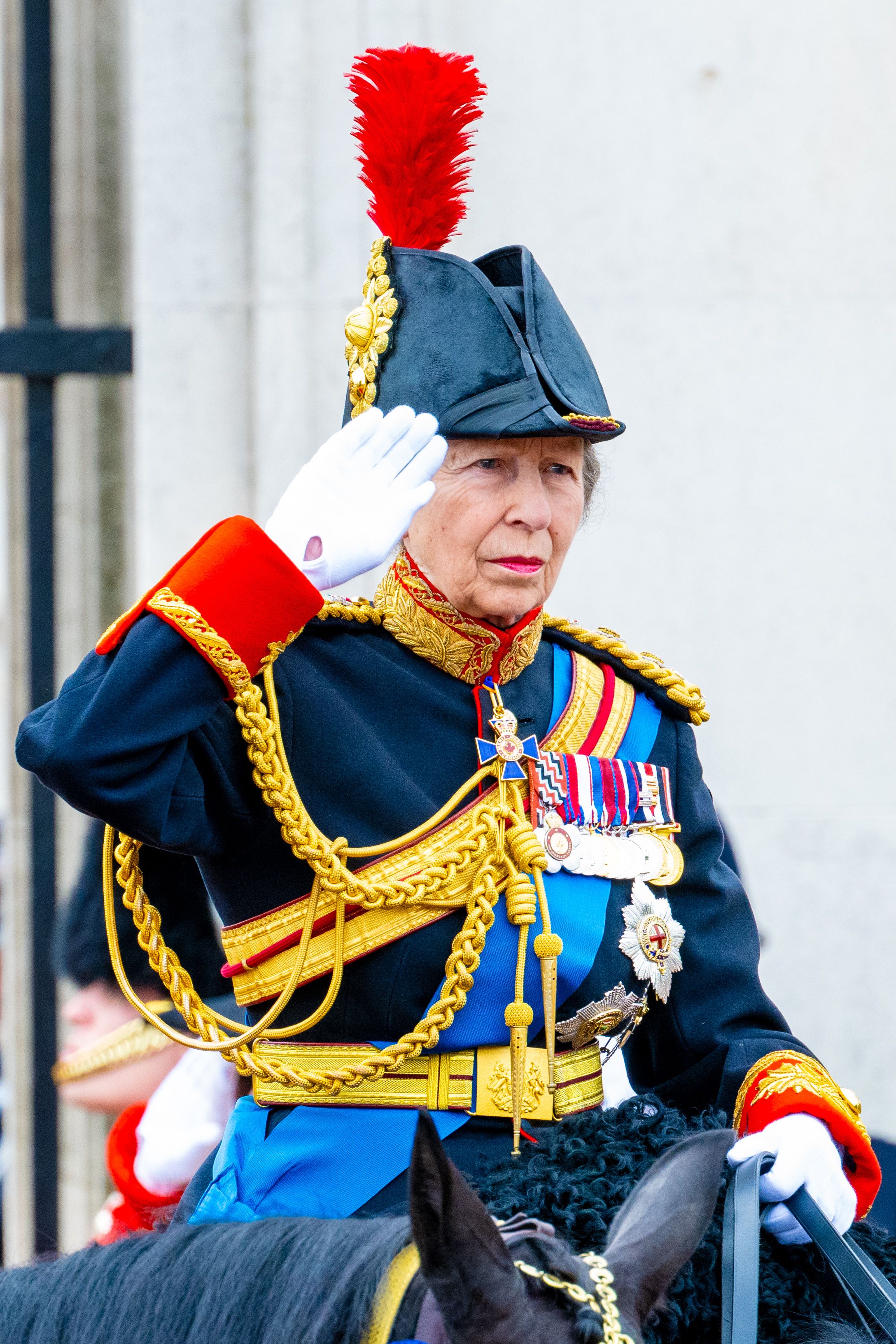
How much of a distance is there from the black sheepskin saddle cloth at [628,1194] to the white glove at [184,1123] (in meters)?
0.95

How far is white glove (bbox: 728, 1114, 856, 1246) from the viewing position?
5.03ft

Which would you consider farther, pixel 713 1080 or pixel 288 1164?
pixel 713 1080

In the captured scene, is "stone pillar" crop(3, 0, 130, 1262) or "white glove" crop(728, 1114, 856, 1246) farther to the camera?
"stone pillar" crop(3, 0, 130, 1262)

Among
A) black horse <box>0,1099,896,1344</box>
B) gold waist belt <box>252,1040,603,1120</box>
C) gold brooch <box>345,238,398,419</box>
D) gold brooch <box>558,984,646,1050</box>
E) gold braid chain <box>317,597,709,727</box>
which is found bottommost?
gold waist belt <box>252,1040,603,1120</box>

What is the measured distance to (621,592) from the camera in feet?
11.0

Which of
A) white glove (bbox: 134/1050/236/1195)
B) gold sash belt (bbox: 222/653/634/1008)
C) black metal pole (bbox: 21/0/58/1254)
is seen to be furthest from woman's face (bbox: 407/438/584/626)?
black metal pole (bbox: 21/0/58/1254)

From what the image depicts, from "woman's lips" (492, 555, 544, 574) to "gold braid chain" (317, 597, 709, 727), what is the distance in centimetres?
18

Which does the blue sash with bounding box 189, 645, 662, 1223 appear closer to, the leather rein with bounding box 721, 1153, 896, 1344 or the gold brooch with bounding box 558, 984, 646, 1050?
the gold brooch with bounding box 558, 984, 646, 1050

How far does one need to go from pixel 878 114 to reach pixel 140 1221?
270 centimetres

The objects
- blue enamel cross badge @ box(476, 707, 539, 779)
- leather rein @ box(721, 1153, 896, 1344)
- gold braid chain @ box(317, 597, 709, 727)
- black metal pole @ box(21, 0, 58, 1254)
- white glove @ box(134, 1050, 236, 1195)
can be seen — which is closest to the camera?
leather rein @ box(721, 1153, 896, 1344)

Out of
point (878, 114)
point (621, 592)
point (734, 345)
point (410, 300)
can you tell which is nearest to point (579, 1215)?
point (410, 300)

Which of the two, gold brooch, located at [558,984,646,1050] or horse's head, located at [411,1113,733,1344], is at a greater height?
horse's head, located at [411,1113,733,1344]

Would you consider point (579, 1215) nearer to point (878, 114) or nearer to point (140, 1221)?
point (140, 1221)

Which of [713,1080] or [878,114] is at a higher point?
[878,114]
